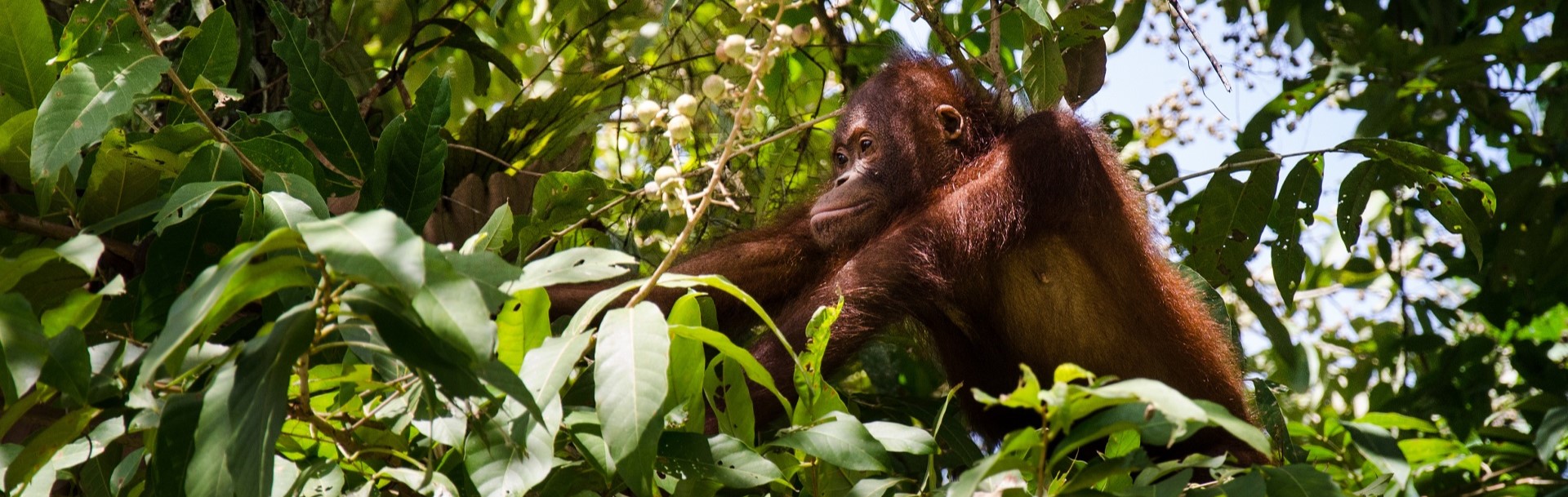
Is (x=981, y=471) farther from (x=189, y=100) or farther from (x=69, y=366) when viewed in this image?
(x=189, y=100)

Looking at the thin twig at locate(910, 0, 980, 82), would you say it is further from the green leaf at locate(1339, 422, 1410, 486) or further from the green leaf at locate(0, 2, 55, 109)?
the green leaf at locate(0, 2, 55, 109)

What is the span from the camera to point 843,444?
5.74 ft

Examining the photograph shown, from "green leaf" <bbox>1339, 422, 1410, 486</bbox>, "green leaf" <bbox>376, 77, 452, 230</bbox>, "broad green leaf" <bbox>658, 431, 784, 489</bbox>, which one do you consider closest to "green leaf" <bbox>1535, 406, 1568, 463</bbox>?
"green leaf" <bbox>1339, 422, 1410, 486</bbox>

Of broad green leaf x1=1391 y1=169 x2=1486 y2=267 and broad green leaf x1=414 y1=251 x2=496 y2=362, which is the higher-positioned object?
broad green leaf x1=1391 y1=169 x2=1486 y2=267

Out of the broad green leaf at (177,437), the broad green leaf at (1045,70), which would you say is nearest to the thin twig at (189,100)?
the broad green leaf at (177,437)

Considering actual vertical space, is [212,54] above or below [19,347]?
above

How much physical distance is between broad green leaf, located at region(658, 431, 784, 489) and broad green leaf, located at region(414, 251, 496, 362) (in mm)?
571

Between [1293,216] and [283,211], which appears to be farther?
[1293,216]

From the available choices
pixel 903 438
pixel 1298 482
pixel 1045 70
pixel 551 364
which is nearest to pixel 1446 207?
pixel 1045 70

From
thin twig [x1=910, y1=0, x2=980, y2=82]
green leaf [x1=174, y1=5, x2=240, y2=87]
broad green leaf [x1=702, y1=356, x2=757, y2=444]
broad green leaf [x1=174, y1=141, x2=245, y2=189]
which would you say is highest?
thin twig [x1=910, y1=0, x2=980, y2=82]

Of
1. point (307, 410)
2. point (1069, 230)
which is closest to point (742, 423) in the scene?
point (307, 410)

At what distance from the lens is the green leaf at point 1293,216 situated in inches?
116

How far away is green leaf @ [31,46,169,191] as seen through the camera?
1.74 metres

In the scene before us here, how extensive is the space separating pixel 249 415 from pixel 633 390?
0.40 metres
